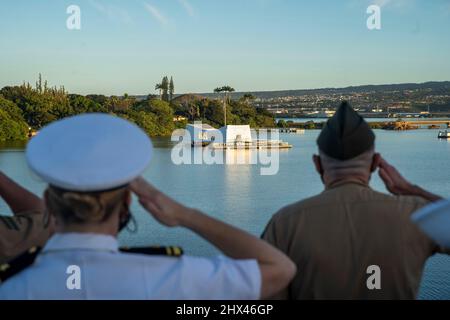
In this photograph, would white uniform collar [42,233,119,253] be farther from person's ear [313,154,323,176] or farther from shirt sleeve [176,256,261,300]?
person's ear [313,154,323,176]

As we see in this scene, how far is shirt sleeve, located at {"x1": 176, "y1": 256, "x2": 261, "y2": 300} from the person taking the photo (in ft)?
2.42

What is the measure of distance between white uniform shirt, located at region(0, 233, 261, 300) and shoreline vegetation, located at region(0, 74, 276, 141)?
77.8 ft

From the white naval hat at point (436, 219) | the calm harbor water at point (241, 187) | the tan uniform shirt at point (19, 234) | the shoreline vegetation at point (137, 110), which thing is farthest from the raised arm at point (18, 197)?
the shoreline vegetation at point (137, 110)

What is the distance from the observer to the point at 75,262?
2.48 ft

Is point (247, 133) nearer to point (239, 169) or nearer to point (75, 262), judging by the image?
point (239, 169)

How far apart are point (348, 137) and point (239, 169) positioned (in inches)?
880

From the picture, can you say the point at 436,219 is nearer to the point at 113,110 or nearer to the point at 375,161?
the point at 375,161

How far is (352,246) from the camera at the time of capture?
1.00 meters

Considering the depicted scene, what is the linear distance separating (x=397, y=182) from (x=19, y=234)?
627mm

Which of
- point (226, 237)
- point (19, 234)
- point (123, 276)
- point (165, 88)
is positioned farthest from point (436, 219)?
point (165, 88)

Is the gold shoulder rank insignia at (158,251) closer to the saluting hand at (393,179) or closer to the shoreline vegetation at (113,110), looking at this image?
the saluting hand at (393,179)

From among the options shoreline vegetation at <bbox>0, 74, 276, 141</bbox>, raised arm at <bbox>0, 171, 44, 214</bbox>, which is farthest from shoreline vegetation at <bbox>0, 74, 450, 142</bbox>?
raised arm at <bbox>0, 171, 44, 214</bbox>
